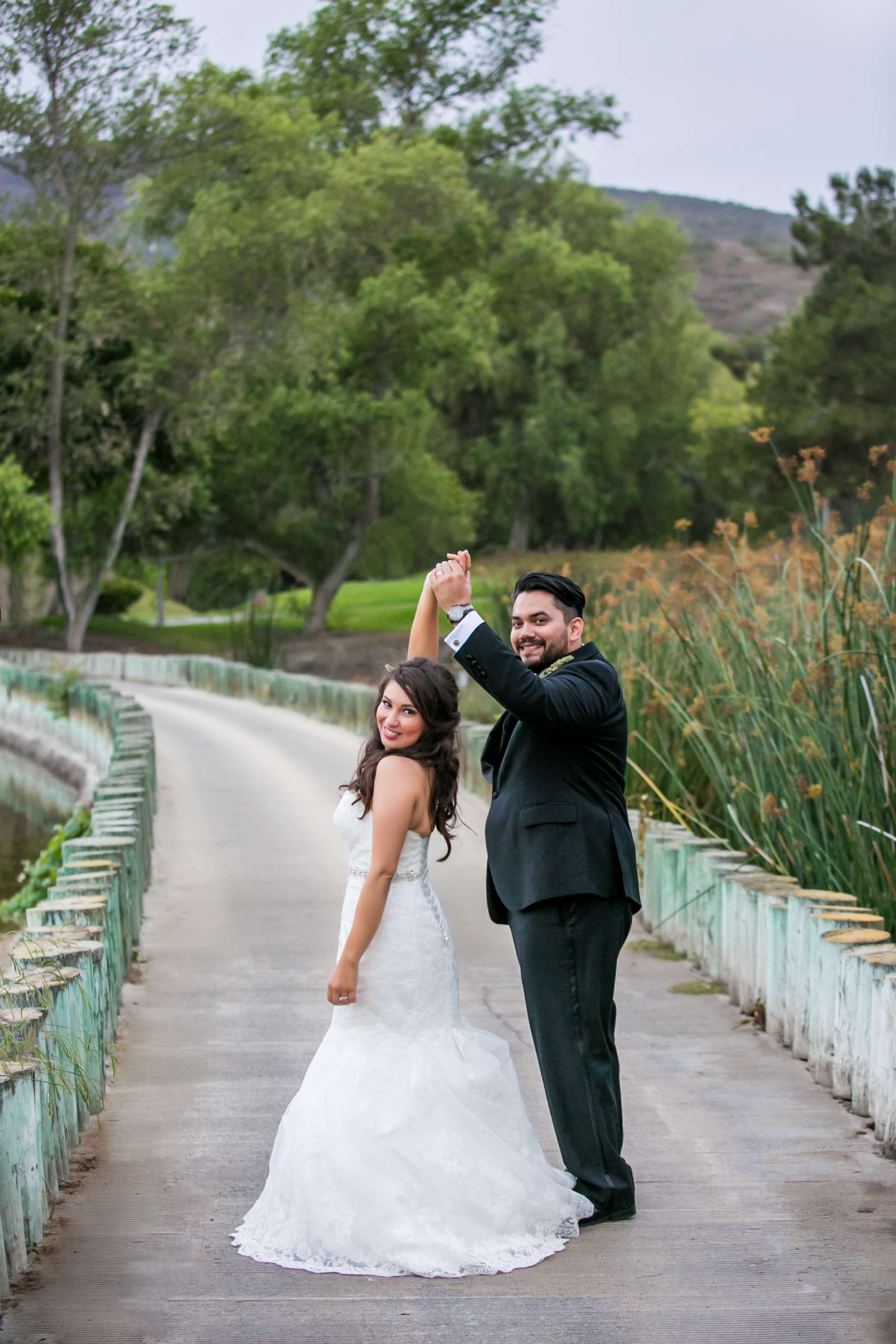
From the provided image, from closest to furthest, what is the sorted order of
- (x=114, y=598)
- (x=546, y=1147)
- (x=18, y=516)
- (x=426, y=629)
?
(x=426, y=629) → (x=546, y=1147) → (x=18, y=516) → (x=114, y=598)

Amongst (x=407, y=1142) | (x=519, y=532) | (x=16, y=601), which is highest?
(x=519, y=532)

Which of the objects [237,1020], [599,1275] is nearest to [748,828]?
[237,1020]

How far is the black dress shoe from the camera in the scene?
165 inches

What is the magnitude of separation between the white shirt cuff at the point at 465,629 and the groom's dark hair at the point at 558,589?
0.22 metres

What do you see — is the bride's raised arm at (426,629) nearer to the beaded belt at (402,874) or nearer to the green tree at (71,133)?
the beaded belt at (402,874)

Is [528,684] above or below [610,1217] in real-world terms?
above

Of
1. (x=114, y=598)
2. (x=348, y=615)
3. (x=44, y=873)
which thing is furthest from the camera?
(x=114, y=598)

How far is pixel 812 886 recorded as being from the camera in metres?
6.78

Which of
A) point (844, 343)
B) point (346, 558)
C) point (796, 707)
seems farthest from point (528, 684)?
point (346, 558)

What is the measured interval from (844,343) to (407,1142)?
28779 millimetres

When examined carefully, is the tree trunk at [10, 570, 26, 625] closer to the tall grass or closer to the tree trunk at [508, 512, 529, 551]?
the tree trunk at [508, 512, 529, 551]

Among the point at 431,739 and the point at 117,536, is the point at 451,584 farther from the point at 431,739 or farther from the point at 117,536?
the point at 117,536

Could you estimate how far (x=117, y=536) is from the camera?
38.5 m

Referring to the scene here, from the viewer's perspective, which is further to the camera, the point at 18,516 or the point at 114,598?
the point at 114,598
